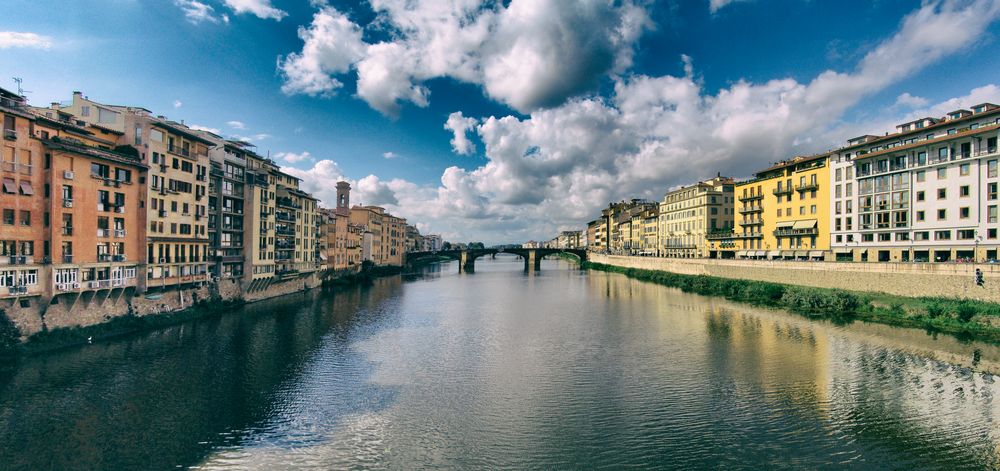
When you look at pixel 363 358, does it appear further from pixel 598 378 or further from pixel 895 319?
pixel 895 319

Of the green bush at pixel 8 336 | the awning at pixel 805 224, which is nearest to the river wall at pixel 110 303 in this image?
the green bush at pixel 8 336

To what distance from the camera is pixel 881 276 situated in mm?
43688

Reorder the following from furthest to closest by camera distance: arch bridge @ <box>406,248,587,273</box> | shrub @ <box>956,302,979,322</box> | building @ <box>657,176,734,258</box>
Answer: arch bridge @ <box>406,248,587,273</box> → building @ <box>657,176,734,258</box> → shrub @ <box>956,302,979,322</box>

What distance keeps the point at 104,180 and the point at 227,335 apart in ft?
48.2

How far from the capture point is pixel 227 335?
35.2 metres

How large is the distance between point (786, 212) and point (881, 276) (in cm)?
2351

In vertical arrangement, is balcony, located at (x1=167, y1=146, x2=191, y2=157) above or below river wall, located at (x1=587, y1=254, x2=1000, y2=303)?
above

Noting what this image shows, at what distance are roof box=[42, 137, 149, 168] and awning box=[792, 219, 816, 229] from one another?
7547 cm

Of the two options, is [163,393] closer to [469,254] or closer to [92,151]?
[92,151]

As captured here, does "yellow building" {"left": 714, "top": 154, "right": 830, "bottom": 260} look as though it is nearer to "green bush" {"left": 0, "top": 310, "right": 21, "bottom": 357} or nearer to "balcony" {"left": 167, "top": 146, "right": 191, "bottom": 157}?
"balcony" {"left": 167, "top": 146, "right": 191, "bottom": 157}

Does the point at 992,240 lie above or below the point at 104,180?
below

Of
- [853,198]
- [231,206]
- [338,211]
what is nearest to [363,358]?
[231,206]

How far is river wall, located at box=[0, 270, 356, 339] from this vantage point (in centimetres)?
2788

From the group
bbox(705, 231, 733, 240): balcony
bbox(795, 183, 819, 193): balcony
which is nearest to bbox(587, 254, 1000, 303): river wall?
bbox(705, 231, 733, 240): balcony
